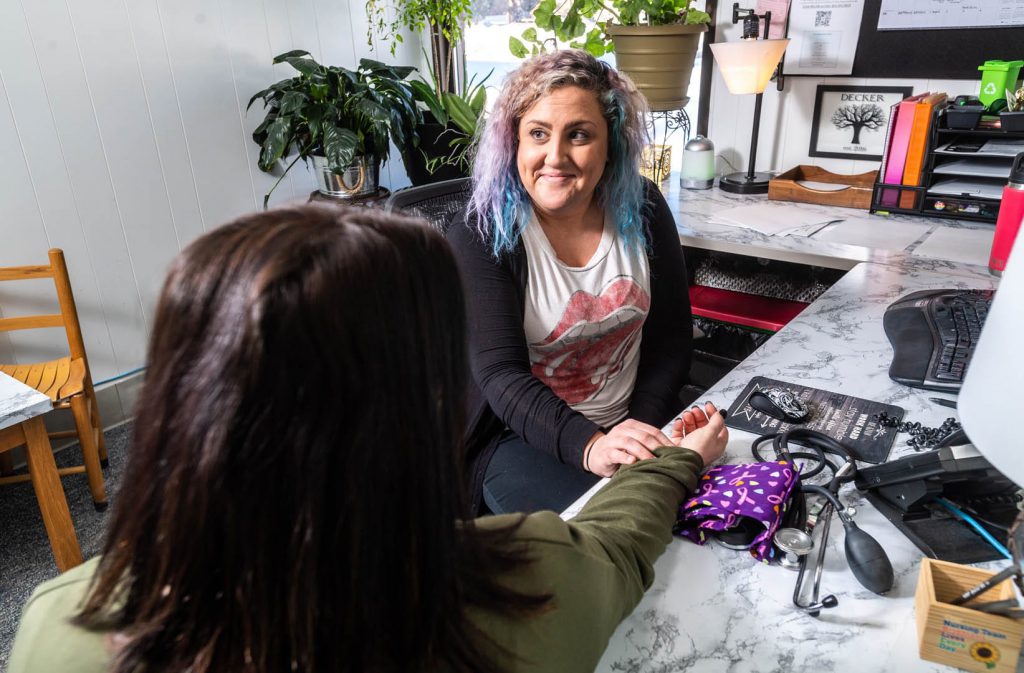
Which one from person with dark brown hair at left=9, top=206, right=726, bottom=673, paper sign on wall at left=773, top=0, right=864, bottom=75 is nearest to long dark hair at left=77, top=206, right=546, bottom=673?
person with dark brown hair at left=9, top=206, right=726, bottom=673

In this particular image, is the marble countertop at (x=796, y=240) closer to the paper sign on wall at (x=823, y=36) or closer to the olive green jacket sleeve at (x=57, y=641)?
the paper sign on wall at (x=823, y=36)

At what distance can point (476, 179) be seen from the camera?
4.40 ft

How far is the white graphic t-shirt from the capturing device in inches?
50.1

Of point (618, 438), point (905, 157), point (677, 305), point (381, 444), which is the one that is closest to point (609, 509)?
point (618, 438)

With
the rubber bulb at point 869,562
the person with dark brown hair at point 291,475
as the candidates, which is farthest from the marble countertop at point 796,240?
the person with dark brown hair at point 291,475

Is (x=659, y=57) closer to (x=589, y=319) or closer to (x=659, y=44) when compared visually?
(x=659, y=44)

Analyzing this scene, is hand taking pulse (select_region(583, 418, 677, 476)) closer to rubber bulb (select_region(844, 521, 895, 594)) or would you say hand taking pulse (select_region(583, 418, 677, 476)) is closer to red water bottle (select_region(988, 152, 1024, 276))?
rubber bulb (select_region(844, 521, 895, 594))

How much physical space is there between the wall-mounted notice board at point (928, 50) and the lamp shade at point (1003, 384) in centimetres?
186

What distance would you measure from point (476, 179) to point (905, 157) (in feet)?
4.26

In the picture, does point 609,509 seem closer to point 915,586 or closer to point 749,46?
point 915,586

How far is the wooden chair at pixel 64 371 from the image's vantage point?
6.10 feet

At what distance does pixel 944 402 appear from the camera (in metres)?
1.05

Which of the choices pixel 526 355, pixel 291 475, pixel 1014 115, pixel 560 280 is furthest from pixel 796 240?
pixel 291 475

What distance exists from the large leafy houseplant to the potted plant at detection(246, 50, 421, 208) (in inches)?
18.0
